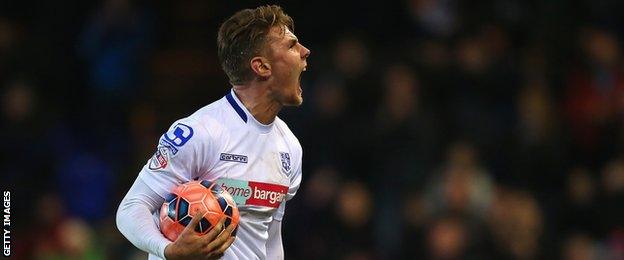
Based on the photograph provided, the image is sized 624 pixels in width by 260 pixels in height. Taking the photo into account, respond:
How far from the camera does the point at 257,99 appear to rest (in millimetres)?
5578

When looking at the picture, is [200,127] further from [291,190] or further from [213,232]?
[291,190]

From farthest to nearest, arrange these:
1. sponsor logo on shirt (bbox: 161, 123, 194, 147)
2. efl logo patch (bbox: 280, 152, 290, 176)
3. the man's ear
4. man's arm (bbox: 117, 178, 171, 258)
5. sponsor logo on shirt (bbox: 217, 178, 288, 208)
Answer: efl logo patch (bbox: 280, 152, 290, 176), the man's ear, sponsor logo on shirt (bbox: 217, 178, 288, 208), sponsor logo on shirt (bbox: 161, 123, 194, 147), man's arm (bbox: 117, 178, 171, 258)

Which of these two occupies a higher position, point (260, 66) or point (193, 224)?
point (260, 66)

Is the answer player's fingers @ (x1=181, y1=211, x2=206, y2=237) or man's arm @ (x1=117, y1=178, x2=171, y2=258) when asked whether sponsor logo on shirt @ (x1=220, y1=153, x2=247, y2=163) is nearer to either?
man's arm @ (x1=117, y1=178, x2=171, y2=258)

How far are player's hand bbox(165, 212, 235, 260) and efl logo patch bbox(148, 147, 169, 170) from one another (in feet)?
1.15

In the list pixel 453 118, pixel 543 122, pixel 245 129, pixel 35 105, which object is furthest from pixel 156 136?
pixel 245 129

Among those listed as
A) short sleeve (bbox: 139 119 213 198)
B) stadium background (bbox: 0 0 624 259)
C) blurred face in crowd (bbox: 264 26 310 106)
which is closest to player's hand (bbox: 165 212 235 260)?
short sleeve (bbox: 139 119 213 198)

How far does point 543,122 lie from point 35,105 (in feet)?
15.6

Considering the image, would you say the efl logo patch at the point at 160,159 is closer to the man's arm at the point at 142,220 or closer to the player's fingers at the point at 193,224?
the man's arm at the point at 142,220

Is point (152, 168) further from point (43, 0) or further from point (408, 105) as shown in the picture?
point (43, 0)

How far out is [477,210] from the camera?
10539 mm

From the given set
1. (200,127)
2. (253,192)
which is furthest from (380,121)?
(200,127)

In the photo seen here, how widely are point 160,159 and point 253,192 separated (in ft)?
1.48

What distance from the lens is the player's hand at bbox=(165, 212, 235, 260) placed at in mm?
4961
